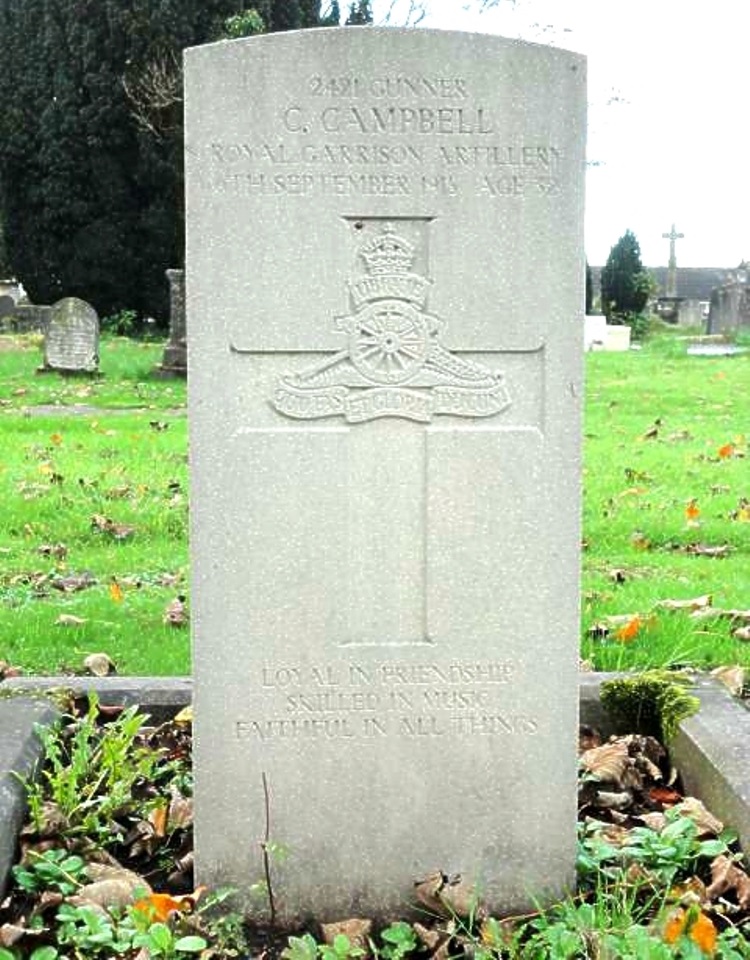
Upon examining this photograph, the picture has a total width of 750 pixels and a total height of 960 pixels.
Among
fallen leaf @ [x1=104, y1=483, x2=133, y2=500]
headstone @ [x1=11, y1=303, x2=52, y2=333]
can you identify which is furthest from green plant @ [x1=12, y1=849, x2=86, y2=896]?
headstone @ [x1=11, y1=303, x2=52, y2=333]

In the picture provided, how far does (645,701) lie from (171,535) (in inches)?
138

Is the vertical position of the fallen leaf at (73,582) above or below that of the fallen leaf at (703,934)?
above

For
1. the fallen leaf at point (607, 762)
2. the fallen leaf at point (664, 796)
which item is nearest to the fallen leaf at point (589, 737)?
the fallen leaf at point (607, 762)

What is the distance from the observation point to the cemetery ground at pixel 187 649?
2699 mm

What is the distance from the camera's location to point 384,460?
2846 millimetres

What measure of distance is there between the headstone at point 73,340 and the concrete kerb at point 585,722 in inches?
508

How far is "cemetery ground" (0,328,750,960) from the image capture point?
2699 mm

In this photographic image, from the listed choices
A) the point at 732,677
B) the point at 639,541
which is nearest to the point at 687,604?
the point at 732,677

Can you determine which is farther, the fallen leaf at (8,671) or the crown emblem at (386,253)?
the fallen leaf at (8,671)

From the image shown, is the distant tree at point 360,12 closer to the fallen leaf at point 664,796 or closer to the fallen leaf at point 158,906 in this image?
the fallen leaf at point 664,796

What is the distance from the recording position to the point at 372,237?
277cm

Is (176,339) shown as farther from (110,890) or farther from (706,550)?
(110,890)

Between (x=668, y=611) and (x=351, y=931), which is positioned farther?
(x=668, y=611)

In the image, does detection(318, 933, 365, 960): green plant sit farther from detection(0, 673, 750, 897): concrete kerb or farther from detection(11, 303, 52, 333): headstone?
detection(11, 303, 52, 333): headstone
